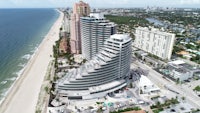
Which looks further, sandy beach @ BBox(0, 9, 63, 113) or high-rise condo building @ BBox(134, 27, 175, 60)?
high-rise condo building @ BBox(134, 27, 175, 60)

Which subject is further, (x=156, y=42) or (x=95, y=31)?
(x=156, y=42)

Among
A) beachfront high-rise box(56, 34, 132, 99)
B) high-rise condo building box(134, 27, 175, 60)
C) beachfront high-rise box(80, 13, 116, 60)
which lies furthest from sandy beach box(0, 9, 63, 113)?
high-rise condo building box(134, 27, 175, 60)

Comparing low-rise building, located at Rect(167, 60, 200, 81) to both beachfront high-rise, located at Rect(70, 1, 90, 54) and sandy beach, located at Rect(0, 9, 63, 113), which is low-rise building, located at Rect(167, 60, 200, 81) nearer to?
beachfront high-rise, located at Rect(70, 1, 90, 54)

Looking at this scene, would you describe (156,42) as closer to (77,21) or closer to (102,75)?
(77,21)

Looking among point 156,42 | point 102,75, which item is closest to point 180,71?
point 156,42

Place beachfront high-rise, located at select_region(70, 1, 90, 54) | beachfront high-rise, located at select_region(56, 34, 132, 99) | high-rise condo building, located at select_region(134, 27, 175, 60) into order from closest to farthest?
beachfront high-rise, located at select_region(56, 34, 132, 99) → high-rise condo building, located at select_region(134, 27, 175, 60) → beachfront high-rise, located at select_region(70, 1, 90, 54)

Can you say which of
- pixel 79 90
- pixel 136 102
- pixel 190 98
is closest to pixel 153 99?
pixel 136 102
